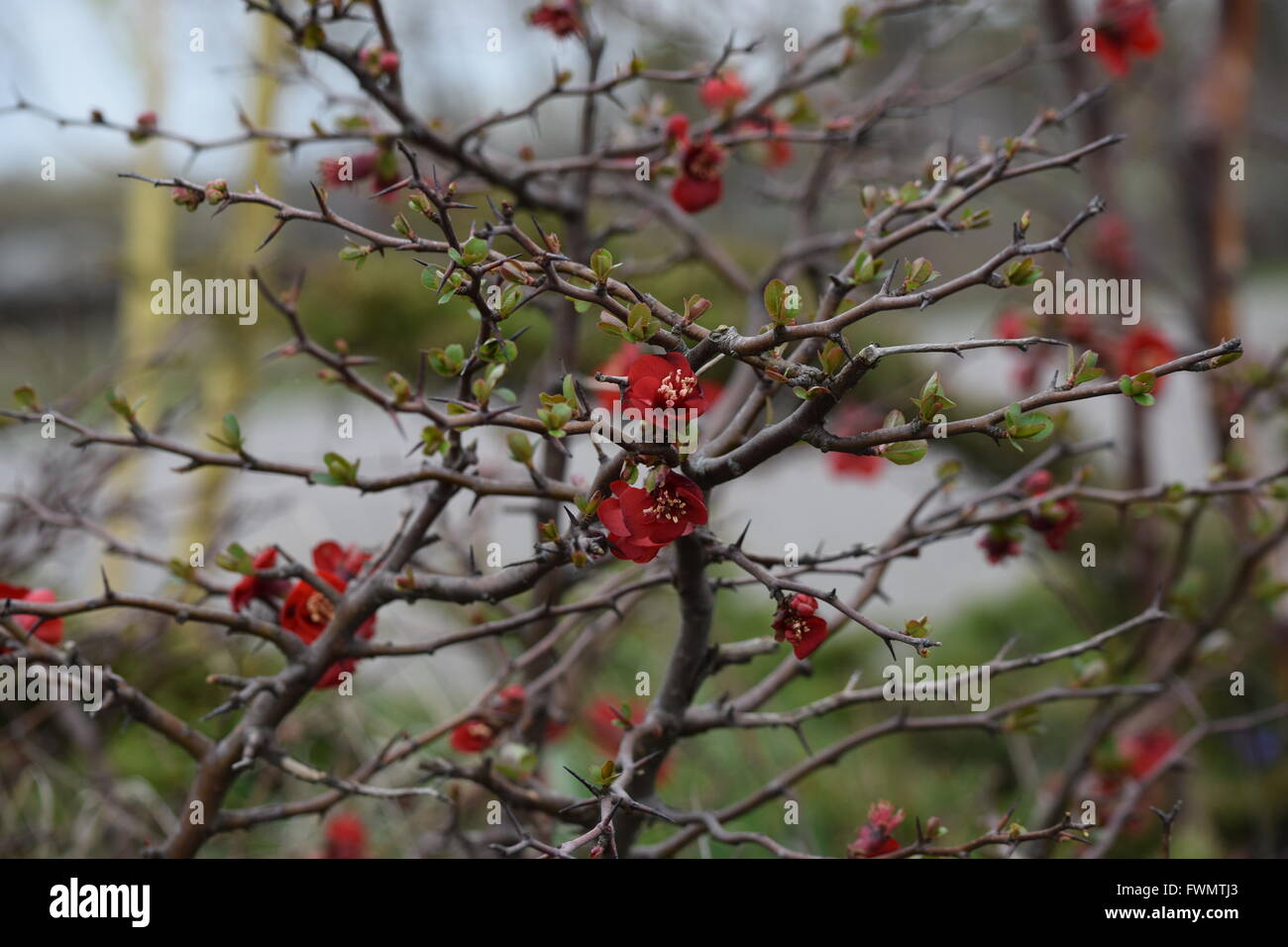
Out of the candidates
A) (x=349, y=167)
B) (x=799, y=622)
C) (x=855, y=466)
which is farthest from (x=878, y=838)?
(x=855, y=466)

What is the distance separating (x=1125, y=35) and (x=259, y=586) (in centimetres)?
113

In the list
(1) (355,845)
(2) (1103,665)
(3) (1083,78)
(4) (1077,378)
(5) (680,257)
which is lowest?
(1) (355,845)

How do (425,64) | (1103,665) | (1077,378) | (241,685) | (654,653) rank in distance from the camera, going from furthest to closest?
(425,64)
(654,653)
(1103,665)
(241,685)
(1077,378)

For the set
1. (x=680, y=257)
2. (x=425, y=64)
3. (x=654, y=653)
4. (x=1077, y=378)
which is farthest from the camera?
(x=425, y=64)

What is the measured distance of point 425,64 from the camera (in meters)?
2.87

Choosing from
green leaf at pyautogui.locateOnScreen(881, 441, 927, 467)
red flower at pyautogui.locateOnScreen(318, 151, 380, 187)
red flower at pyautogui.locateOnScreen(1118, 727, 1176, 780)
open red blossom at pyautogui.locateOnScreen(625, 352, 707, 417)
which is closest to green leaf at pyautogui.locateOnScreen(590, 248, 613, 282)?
open red blossom at pyautogui.locateOnScreen(625, 352, 707, 417)

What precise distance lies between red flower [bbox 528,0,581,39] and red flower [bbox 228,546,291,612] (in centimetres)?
58

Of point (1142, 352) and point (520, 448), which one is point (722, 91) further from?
point (1142, 352)

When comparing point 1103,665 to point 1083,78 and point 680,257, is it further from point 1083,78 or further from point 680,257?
point 1083,78

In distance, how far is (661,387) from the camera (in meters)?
0.58

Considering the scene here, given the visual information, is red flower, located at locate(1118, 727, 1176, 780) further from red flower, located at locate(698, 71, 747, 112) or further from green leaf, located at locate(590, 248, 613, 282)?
green leaf, located at locate(590, 248, 613, 282)
